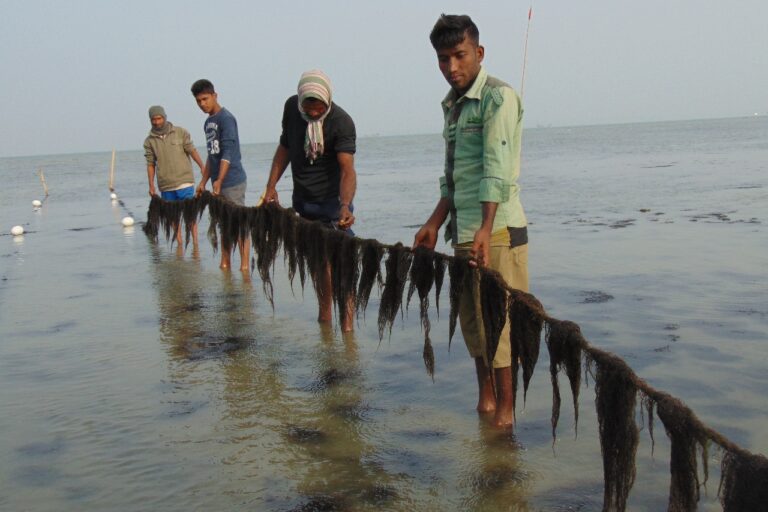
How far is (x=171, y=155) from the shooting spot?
12570 millimetres

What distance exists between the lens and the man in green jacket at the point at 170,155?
40.8ft

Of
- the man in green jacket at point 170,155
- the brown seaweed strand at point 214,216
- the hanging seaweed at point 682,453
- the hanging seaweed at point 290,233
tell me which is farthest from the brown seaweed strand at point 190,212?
the hanging seaweed at point 682,453

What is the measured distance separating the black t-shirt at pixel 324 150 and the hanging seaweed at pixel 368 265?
1496 millimetres

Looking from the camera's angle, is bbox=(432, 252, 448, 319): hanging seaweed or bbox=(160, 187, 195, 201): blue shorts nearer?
bbox=(432, 252, 448, 319): hanging seaweed

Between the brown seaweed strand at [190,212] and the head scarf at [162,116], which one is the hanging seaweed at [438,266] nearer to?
the brown seaweed strand at [190,212]

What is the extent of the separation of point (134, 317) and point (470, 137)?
515cm

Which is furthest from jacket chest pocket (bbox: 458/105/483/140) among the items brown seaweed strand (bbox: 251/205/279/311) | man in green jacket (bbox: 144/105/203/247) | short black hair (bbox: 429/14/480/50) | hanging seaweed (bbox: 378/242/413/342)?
man in green jacket (bbox: 144/105/203/247)

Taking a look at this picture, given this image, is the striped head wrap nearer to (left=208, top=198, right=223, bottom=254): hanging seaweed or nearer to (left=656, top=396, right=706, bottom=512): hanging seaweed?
(left=208, top=198, right=223, bottom=254): hanging seaweed

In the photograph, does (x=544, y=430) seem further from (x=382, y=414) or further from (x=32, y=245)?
(x=32, y=245)

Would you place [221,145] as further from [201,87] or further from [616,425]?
[616,425]

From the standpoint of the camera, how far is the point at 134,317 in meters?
8.51

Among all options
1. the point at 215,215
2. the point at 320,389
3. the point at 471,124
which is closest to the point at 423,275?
the point at 471,124

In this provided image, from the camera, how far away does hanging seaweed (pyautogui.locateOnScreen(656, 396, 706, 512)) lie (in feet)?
8.89

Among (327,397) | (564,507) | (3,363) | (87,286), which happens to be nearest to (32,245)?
(87,286)
